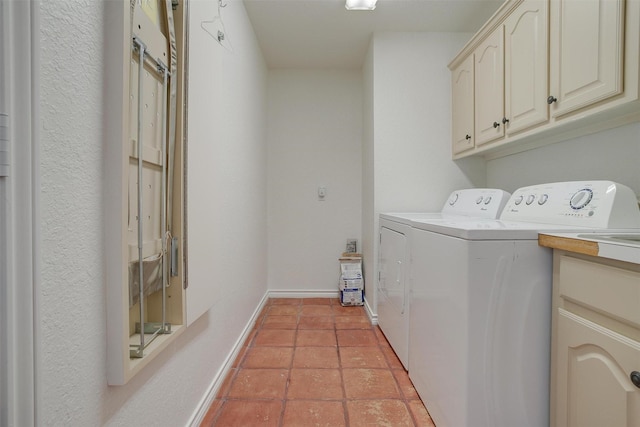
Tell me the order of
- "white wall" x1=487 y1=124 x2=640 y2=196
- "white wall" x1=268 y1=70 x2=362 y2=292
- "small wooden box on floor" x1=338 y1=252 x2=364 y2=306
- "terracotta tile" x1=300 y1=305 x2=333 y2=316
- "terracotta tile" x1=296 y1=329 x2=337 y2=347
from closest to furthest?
"white wall" x1=487 y1=124 x2=640 y2=196 → "terracotta tile" x1=296 y1=329 x2=337 y2=347 → "terracotta tile" x1=300 y1=305 x2=333 y2=316 → "small wooden box on floor" x1=338 y1=252 x2=364 y2=306 → "white wall" x1=268 y1=70 x2=362 y2=292

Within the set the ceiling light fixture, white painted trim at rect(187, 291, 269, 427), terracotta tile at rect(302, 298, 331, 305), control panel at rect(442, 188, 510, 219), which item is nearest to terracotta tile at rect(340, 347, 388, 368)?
white painted trim at rect(187, 291, 269, 427)

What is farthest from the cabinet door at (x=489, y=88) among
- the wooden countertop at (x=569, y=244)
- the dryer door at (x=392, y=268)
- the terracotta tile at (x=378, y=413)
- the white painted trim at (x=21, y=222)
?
the white painted trim at (x=21, y=222)

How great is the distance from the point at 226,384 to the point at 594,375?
1.60 meters

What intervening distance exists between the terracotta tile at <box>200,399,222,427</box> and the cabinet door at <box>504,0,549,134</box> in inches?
83.3

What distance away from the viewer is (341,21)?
93.7 inches

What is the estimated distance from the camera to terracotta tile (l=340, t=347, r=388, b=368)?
1.89 m

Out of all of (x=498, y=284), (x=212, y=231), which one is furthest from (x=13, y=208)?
(x=498, y=284)

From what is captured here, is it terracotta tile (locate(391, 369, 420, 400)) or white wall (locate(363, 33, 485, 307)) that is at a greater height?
white wall (locate(363, 33, 485, 307))

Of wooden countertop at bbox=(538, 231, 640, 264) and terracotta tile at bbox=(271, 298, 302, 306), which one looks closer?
wooden countertop at bbox=(538, 231, 640, 264)

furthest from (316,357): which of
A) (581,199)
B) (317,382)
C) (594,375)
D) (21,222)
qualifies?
(21,222)

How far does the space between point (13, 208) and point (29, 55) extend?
27 centimetres

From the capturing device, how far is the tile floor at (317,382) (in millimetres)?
1428

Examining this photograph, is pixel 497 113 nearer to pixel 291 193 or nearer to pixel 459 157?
pixel 459 157

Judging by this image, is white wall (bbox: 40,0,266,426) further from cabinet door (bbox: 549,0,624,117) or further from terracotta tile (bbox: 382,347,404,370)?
cabinet door (bbox: 549,0,624,117)
